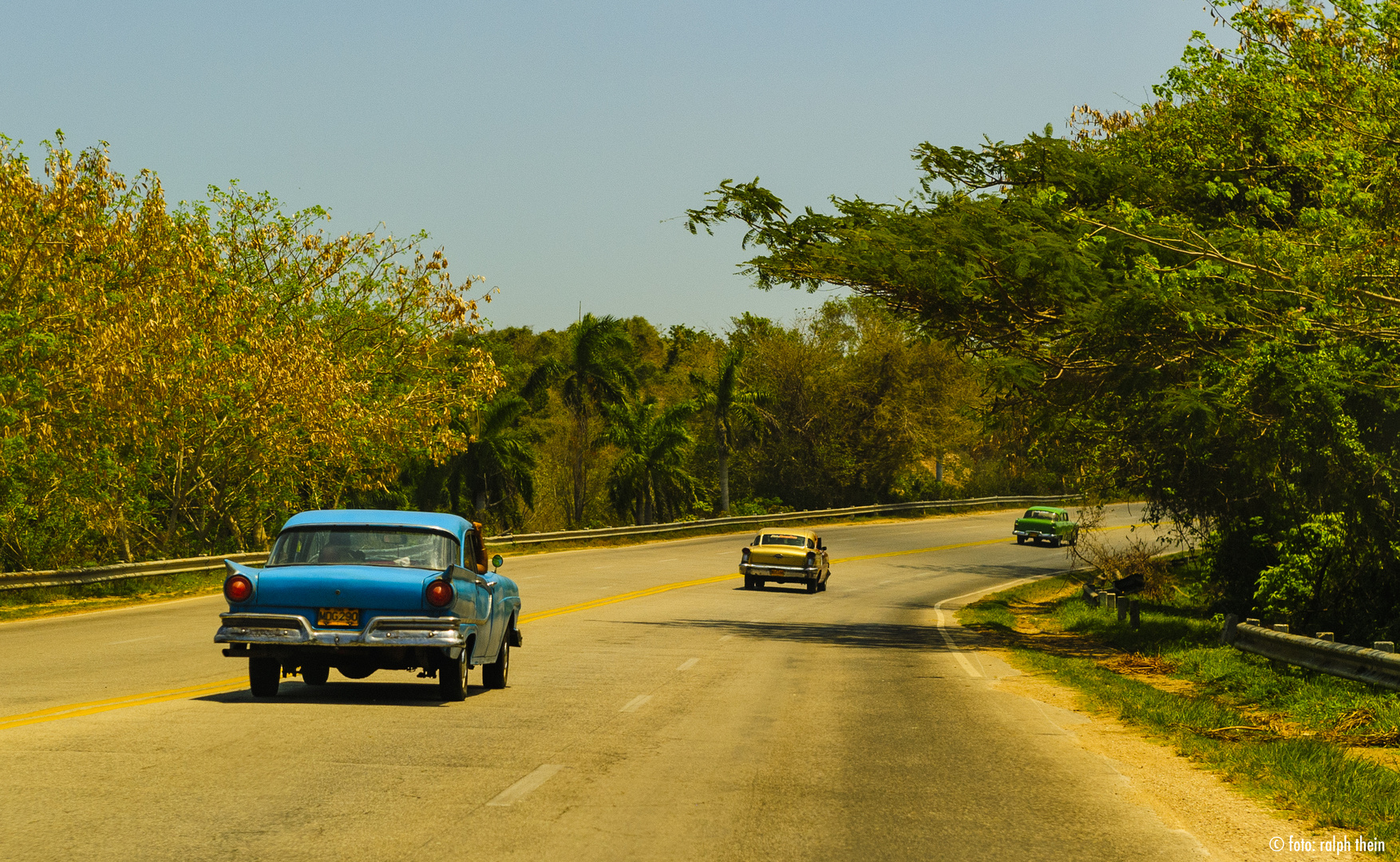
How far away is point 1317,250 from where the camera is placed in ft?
53.9

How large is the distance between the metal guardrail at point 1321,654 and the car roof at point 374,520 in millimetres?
9169

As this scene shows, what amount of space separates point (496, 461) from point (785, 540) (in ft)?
58.0

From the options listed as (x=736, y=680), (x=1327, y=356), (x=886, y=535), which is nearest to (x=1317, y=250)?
(x=1327, y=356)

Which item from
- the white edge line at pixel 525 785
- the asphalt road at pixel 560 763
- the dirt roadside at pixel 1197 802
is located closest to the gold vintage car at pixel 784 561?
the asphalt road at pixel 560 763

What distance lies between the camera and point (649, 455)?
2343 inches

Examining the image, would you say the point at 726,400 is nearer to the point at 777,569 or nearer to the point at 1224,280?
the point at 777,569

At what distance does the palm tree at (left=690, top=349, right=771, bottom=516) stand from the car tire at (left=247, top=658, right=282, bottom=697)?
50.9 meters

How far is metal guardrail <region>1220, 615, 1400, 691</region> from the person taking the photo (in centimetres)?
1309

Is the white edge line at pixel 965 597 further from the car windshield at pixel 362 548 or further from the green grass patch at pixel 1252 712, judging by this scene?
the car windshield at pixel 362 548

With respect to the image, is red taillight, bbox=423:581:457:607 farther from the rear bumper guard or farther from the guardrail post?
the rear bumper guard

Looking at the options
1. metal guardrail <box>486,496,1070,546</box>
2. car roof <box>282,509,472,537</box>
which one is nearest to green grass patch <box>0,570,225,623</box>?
metal guardrail <box>486,496,1070,546</box>

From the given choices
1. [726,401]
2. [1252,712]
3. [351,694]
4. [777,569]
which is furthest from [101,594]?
[726,401]

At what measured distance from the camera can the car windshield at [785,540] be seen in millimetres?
38125

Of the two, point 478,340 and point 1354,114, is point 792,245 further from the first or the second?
point 478,340
